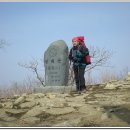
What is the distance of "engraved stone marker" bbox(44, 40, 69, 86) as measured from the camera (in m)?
10.3

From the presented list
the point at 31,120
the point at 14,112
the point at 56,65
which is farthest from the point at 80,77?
the point at 31,120

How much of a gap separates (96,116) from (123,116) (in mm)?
498

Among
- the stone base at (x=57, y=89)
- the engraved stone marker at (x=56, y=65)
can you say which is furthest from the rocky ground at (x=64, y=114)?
the engraved stone marker at (x=56, y=65)

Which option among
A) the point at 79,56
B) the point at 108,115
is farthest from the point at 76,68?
the point at 108,115

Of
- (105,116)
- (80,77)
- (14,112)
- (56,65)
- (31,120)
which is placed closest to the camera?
(105,116)

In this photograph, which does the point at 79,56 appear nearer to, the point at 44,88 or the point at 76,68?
the point at 76,68

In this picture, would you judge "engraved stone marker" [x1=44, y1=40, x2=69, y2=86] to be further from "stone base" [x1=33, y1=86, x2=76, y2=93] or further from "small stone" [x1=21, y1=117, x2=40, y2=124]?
"small stone" [x1=21, y1=117, x2=40, y2=124]

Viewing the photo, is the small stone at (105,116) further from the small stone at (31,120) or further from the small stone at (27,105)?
the small stone at (27,105)

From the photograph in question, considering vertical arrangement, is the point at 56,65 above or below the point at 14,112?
above

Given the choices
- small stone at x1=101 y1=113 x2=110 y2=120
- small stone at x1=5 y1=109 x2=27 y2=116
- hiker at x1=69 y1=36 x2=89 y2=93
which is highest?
hiker at x1=69 y1=36 x2=89 y2=93

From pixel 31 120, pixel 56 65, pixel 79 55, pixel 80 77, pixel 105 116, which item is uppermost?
pixel 79 55

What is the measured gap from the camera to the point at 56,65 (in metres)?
10.4

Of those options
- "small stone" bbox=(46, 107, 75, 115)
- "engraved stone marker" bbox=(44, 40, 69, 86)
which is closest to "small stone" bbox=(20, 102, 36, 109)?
"small stone" bbox=(46, 107, 75, 115)

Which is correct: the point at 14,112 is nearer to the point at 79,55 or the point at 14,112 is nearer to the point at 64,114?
the point at 64,114
